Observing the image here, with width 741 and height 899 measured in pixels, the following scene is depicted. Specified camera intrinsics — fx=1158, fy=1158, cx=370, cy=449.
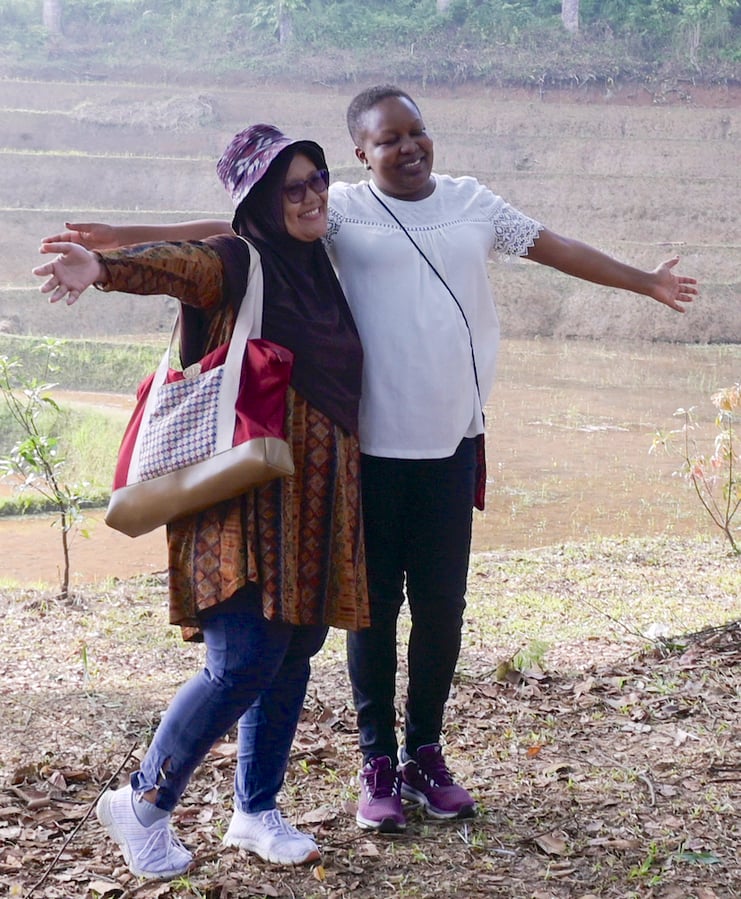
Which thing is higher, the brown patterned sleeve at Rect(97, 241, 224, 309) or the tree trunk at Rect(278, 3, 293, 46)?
the tree trunk at Rect(278, 3, 293, 46)

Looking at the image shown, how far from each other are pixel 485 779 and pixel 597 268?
93cm

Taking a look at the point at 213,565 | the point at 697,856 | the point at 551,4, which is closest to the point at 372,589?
the point at 213,565

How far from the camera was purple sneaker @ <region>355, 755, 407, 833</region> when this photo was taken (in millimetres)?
1812

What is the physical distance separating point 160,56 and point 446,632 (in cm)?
2953

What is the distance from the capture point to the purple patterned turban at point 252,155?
1.51 m

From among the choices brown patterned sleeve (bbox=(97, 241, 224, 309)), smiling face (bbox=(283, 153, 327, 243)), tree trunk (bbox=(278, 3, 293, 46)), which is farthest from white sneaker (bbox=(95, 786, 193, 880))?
tree trunk (bbox=(278, 3, 293, 46))

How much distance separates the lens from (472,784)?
6.76 feet

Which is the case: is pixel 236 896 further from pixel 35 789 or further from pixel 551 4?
pixel 551 4

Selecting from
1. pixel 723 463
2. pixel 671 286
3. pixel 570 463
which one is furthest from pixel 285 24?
pixel 671 286

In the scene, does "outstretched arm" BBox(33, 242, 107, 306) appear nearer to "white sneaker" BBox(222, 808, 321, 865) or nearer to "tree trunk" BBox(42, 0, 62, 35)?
"white sneaker" BBox(222, 808, 321, 865)

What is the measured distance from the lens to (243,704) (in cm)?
155

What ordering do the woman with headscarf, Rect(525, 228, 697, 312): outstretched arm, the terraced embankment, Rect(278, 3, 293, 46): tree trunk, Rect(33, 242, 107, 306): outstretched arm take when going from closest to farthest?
Rect(33, 242, 107, 306): outstretched arm → the woman with headscarf → Rect(525, 228, 697, 312): outstretched arm → the terraced embankment → Rect(278, 3, 293, 46): tree trunk

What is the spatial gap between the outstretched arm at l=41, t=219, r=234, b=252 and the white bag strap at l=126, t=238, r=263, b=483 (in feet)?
0.43

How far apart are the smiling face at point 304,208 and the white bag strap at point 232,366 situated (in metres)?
0.06
